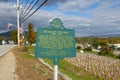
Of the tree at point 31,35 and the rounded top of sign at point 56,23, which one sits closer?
the rounded top of sign at point 56,23

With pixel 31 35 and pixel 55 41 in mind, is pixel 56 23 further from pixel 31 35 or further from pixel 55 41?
pixel 31 35

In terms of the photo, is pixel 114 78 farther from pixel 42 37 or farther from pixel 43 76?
pixel 42 37

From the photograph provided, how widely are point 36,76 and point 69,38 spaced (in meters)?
4.76

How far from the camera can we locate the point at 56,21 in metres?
10.1

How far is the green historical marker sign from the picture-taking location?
382 inches

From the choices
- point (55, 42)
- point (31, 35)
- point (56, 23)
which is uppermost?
point (56, 23)

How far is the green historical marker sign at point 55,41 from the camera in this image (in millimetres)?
9695

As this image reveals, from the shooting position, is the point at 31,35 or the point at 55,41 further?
the point at 31,35

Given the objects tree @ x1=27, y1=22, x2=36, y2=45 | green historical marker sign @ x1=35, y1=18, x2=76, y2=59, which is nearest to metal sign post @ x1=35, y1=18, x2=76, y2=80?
green historical marker sign @ x1=35, y1=18, x2=76, y2=59

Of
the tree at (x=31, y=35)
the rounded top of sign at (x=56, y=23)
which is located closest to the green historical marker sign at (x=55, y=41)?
the rounded top of sign at (x=56, y=23)

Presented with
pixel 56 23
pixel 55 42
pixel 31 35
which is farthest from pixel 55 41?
pixel 31 35

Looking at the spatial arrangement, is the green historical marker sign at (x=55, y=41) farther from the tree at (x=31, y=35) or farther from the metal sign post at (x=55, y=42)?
the tree at (x=31, y=35)

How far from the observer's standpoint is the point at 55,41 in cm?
980

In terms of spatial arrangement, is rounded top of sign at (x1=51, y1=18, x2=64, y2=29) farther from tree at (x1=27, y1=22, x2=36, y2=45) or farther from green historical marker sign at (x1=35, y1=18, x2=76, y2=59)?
tree at (x1=27, y1=22, x2=36, y2=45)
